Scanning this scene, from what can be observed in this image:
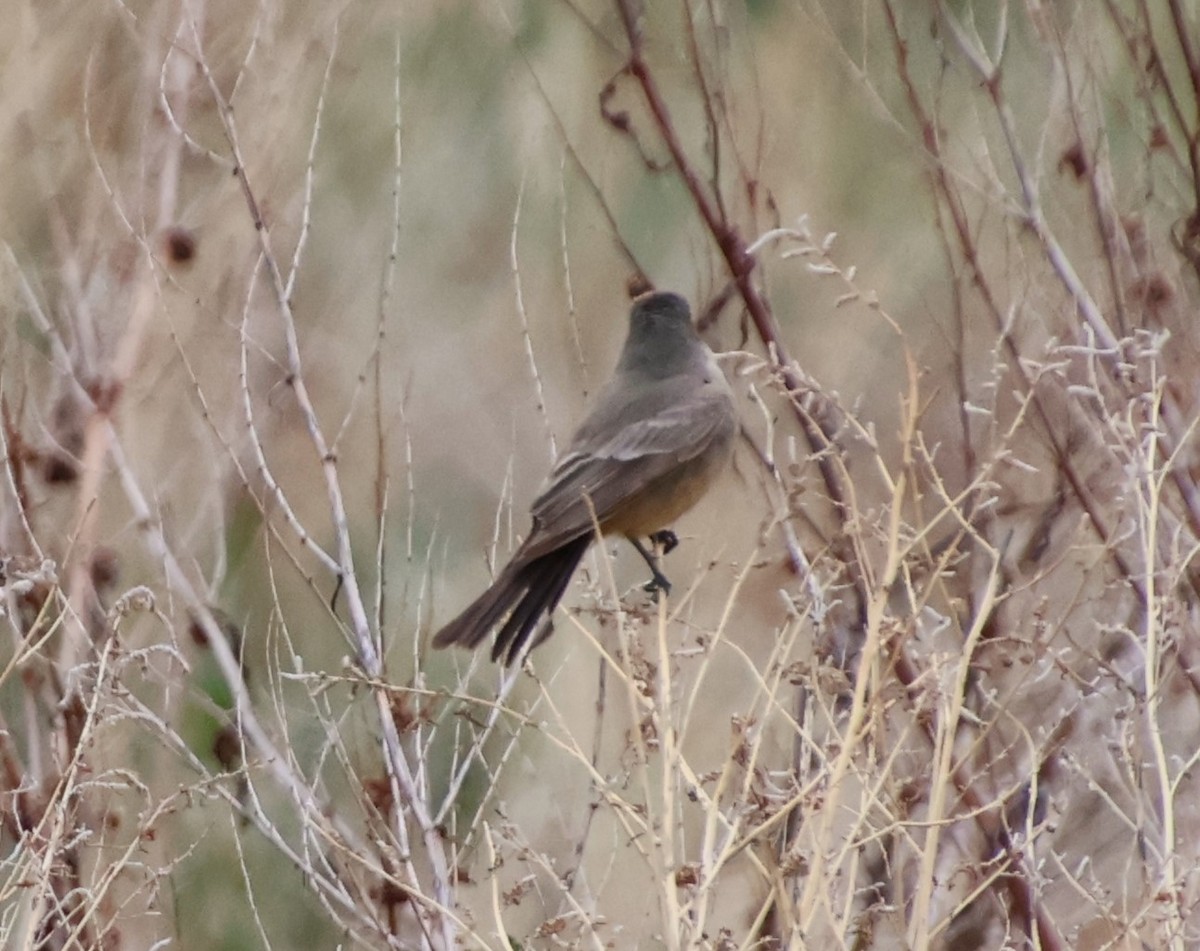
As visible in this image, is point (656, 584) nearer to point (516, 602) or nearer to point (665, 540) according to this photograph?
point (665, 540)

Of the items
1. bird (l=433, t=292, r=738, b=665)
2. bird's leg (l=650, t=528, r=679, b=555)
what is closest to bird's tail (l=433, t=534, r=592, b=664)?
bird (l=433, t=292, r=738, b=665)

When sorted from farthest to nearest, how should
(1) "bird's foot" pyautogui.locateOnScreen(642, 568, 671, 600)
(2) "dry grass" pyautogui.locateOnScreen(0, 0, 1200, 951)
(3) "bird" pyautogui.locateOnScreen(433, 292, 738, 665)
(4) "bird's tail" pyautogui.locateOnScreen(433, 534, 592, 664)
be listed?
(1) "bird's foot" pyautogui.locateOnScreen(642, 568, 671, 600) → (3) "bird" pyautogui.locateOnScreen(433, 292, 738, 665) → (4) "bird's tail" pyautogui.locateOnScreen(433, 534, 592, 664) → (2) "dry grass" pyautogui.locateOnScreen(0, 0, 1200, 951)

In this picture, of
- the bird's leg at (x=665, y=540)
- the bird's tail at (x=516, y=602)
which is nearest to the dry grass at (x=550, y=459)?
the bird's tail at (x=516, y=602)

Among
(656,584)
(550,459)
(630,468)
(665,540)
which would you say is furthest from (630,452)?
(550,459)

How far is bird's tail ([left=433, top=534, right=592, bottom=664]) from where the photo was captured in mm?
3195

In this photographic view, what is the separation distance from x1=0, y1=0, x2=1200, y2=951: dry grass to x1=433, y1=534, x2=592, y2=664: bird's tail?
3.5 inches

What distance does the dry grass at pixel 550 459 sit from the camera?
231 centimetres

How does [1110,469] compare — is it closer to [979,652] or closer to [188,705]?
[979,652]

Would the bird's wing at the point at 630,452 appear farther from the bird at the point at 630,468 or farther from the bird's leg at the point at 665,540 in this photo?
the bird's leg at the point at 665,540

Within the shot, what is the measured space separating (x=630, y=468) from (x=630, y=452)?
1.7 inches

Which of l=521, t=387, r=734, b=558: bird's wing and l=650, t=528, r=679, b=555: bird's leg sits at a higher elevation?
l=521, t=387, r=734, b=558: bird's wing

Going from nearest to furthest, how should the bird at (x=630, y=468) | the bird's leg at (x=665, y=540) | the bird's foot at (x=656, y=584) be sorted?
the bird at (x=630, y=468) < the bird's foot at (x=656, y=584) < the bird's leg at (x=665, y=540)

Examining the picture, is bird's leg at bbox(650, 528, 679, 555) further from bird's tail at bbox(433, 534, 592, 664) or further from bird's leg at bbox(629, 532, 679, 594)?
bird's tail at bbox(433, 534, 592, 664)

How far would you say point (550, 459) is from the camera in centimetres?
452
